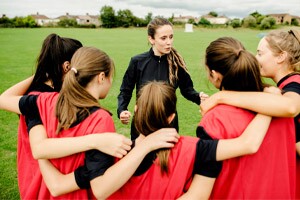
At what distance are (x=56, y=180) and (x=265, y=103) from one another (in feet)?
4.35

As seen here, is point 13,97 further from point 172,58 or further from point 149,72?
point 172,58

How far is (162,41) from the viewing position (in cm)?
388

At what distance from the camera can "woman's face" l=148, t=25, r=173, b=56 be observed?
12.7 feet

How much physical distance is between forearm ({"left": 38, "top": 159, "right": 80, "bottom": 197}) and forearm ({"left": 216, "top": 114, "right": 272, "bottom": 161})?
88 centimetres

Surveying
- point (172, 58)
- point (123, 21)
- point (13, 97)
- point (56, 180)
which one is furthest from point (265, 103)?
point (123, 21)

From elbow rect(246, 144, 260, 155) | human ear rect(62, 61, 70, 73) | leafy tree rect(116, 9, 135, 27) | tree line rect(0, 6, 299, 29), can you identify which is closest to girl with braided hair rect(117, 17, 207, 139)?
human ear rect(62, 61, 70, 73)

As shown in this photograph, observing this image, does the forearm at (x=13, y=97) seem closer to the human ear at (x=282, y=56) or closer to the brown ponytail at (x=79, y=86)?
the brown ponytail at (x=79, y=86)

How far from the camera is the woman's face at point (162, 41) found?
3.87 meters

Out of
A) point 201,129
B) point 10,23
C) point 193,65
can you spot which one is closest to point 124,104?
point 201,129

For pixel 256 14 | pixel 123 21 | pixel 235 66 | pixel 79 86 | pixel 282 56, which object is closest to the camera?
pixel 235 66

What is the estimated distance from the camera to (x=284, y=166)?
1853 mm

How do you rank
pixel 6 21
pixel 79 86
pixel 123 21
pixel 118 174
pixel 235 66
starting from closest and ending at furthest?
pixel 118 174 < pixel 235 66 < pixel 79 86 < pixel 6 21 < pixel 123 21

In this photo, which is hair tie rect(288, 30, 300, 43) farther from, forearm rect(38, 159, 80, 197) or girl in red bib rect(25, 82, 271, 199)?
forearm rect(38, 159, 80, 197)

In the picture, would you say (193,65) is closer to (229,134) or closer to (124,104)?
(124,104)
